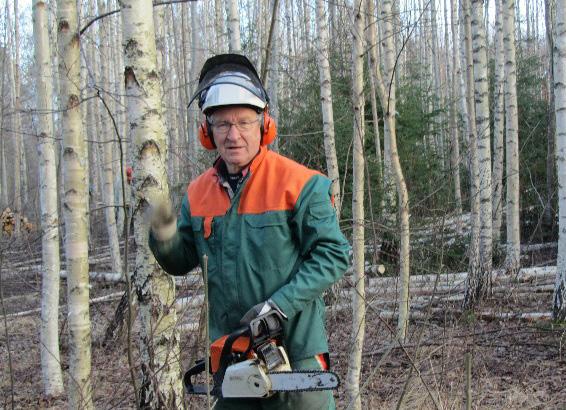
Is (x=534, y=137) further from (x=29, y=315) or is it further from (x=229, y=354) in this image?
(x=229, y=354)

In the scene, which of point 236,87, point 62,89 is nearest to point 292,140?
point 62,89

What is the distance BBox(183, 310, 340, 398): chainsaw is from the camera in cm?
231

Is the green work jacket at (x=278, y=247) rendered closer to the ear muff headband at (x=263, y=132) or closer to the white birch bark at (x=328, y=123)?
the ear muff headband at (x=263, y=132)

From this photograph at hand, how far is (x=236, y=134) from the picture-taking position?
8.38 ft

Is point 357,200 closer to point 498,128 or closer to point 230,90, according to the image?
point 230,90

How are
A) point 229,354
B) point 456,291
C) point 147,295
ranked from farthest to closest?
point 456,291, point 147,295, point 229,354

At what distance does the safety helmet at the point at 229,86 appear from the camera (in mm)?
2541

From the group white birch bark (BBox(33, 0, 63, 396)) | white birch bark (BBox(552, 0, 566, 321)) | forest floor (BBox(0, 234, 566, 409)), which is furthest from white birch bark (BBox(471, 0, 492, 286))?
white birch bark (BBox(33, 0, 63, 396))

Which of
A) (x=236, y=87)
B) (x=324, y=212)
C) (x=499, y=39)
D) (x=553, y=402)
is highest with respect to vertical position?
(x=499, y=39)

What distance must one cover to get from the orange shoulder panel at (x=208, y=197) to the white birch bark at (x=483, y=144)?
616 cm

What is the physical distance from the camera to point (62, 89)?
5.20 m

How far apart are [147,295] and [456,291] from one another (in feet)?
19.3

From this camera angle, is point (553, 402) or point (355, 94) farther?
point (553, 402)

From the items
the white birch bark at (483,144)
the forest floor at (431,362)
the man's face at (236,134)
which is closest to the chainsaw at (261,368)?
the man's face at (236,134)
